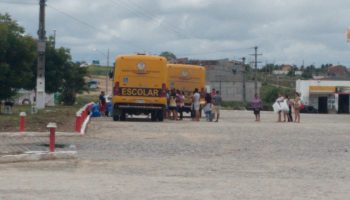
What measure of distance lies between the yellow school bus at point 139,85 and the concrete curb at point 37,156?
1673 centimetres

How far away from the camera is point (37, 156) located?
1603cm

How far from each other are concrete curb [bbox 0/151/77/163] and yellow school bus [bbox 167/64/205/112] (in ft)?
79.6

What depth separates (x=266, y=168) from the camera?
15.5 meters

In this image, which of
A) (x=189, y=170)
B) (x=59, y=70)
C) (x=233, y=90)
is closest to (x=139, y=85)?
(x=189, y=170)

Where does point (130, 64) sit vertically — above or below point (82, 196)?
above

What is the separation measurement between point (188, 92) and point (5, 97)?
9868 millimetres

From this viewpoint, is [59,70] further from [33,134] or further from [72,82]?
[33,134]

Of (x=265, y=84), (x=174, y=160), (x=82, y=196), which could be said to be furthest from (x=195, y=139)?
(x=265, y=84)

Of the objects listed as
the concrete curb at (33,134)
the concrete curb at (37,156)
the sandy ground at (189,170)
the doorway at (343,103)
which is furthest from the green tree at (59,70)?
the concrete curb at (37,156)

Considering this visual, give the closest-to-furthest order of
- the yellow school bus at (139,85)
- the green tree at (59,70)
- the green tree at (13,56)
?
1. the yellow school bus at (139,85)
2. the green tree at (13,56)
3. the green tree at (59,70)

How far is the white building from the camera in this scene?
297 feet

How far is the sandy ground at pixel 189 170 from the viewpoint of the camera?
11.8 m

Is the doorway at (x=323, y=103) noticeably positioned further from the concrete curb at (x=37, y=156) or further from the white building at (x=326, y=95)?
the concrete curb at (x=37, y=156)

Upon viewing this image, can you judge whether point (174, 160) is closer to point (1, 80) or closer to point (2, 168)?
point (2, 168)
